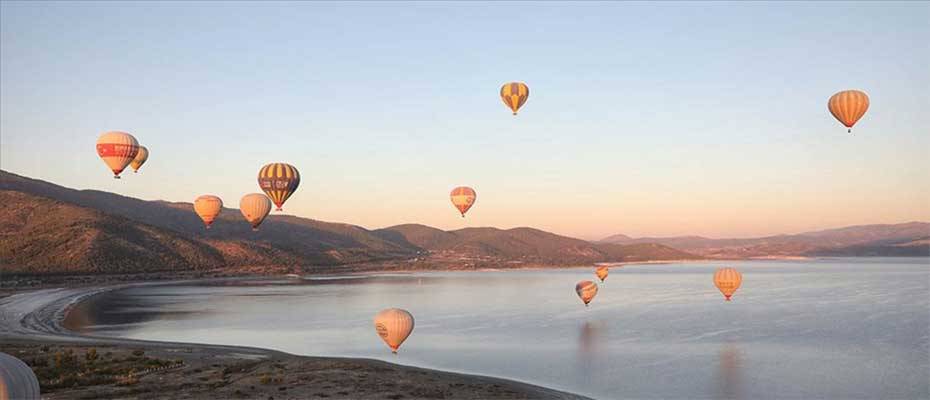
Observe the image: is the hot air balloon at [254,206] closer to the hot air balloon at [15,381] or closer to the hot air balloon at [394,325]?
the hot air balloon at [394,325]

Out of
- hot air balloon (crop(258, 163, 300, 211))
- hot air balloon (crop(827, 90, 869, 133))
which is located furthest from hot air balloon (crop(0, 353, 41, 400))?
Answer: hot air balloon (crop(827, 90, 869, 133))

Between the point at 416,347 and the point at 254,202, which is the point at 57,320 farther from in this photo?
the point at 416,347

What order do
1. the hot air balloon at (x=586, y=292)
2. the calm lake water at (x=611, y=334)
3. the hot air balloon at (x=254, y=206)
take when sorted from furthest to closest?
1. the hot air balloon at (x=586, y=292)
2. the hot air balloon at (x=254, y=206)
3. the calm lake water at (x=611, y=334)

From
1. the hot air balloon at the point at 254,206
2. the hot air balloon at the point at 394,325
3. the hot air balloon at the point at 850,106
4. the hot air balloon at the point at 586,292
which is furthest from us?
the hot air balloon at the point at 586,292

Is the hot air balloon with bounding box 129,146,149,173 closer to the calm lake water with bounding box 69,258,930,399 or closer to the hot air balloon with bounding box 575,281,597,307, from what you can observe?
the calm lake water with bounding box 69,258,930,399

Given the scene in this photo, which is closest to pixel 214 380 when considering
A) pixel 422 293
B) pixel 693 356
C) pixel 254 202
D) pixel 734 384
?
pixel 734 384

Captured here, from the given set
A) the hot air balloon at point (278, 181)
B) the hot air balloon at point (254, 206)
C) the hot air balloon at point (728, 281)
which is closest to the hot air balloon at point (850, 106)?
the hot air balloon at point (728, 281)

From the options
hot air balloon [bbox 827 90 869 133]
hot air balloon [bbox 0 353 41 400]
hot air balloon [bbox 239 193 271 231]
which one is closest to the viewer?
hot air balloon [bbox 0 353 41 400]

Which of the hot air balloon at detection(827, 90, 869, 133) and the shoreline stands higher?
the hot air balloon at detection(827, 90, 869, 133)
